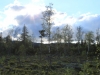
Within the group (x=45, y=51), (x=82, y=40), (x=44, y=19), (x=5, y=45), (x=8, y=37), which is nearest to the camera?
(x=44, y=19)

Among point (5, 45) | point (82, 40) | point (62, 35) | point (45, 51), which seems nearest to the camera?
point (45, 51)

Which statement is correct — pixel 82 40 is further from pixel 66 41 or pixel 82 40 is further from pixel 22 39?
pixel 22 39

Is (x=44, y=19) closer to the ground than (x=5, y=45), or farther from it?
farther from it

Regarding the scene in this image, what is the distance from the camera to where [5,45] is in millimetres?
76000

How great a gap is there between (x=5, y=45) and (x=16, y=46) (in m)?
4.61

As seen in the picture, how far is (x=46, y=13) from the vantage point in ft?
201

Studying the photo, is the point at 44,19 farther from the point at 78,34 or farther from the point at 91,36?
the point at 78,34

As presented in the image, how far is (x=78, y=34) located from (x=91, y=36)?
1189cm

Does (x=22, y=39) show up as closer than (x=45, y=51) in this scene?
No

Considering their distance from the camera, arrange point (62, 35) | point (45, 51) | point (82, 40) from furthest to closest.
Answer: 1. point (82, 40)
2. point (62, 35)
3. point (45, 51)

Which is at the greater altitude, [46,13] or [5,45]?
[46,13]

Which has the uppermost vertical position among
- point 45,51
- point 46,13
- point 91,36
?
point 46,13

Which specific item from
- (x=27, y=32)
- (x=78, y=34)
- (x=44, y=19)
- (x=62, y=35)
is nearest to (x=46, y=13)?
(x=44, y=19)

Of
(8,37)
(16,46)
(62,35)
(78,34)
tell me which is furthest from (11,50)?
(78,34)
